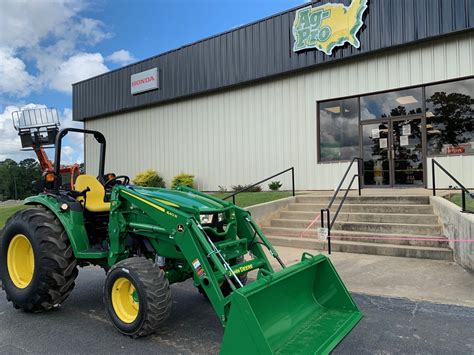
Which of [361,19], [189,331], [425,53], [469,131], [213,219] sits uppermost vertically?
[361,19]

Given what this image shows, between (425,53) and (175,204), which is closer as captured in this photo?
(175,204)

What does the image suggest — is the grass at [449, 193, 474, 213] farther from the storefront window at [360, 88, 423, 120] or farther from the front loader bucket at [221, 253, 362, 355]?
the front loader bucket at [221, 253, 362, 355]

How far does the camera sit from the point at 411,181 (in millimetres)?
12422

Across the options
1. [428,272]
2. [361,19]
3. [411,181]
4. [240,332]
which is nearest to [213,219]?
[240,332]

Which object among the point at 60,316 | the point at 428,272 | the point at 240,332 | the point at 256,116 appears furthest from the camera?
the point at 256,116

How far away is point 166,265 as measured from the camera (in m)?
4.61

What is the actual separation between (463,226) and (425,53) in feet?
23.3

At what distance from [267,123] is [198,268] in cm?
1175

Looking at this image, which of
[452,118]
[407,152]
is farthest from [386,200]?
[452,118]

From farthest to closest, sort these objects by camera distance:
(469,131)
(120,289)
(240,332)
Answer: (469,131) < (120,289) < (240,332)

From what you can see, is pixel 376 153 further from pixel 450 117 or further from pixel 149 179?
pixel 149 179

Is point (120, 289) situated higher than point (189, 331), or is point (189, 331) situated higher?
point (120, 289)

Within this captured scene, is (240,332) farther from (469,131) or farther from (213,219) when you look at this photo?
(469,131)

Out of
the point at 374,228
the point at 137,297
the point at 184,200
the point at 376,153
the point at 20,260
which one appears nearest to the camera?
the point at 137,297
